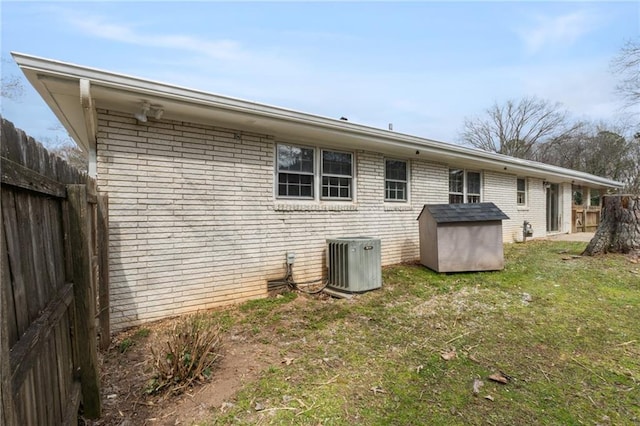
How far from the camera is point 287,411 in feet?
8.23

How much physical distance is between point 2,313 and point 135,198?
383 cm

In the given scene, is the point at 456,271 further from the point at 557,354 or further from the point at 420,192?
the point at 557,354

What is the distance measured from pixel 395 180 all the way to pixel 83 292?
6.93 meters

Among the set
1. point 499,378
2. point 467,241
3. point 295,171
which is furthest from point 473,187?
point 499,378

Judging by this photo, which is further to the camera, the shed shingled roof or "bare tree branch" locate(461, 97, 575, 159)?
→ "bare tree branch" locate(461, 97, 575, 159)

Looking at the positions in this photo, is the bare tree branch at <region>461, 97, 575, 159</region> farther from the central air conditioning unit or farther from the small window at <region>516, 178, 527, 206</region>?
the central air conditioning unit

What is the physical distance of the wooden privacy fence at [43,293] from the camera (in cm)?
119

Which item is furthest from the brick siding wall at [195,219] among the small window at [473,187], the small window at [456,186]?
the small window at [473,187]

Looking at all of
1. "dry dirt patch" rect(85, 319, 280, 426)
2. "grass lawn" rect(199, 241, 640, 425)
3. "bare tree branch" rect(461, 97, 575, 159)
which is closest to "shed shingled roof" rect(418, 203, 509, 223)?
"grass lawn" rect(199, 241, 640, 425)

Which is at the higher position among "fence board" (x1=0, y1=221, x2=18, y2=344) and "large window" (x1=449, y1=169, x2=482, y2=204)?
"large window" (x1=449, y1=169, x2=482, y2=204)

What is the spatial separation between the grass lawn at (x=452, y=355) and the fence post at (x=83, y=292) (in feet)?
3.18

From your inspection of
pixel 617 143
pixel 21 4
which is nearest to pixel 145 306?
pixel 21 4

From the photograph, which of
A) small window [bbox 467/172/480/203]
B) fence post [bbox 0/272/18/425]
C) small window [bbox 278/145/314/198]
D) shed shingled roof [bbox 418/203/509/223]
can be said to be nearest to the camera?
fence post [bbox 0/272/18/425]

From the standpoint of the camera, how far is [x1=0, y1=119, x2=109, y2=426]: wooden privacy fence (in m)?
1.19
